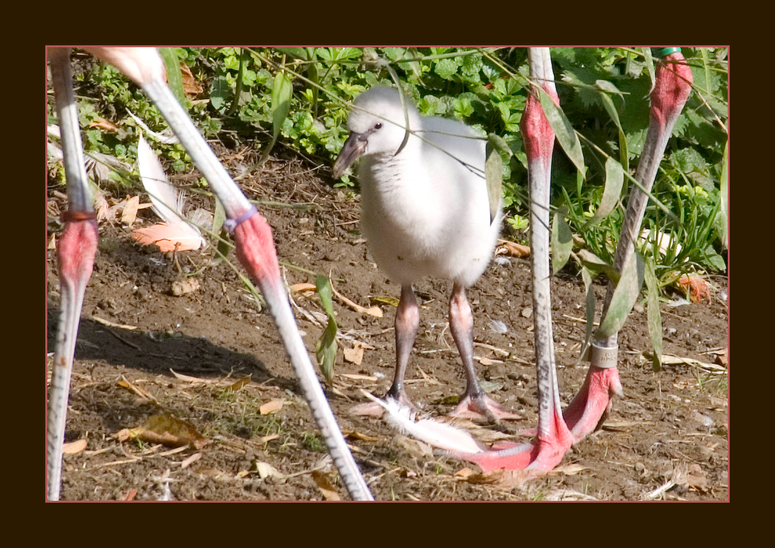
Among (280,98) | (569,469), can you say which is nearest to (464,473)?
(569,469)

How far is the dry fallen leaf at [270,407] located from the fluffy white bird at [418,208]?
418 millimetres

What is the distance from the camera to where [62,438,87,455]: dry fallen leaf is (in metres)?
2.29

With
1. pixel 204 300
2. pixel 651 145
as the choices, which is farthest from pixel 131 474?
pixel 651 145

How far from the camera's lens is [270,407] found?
2.72 meters

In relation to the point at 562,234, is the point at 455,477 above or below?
below

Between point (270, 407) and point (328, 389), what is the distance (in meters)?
0.38

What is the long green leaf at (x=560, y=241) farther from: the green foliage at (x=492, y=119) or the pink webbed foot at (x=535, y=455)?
the green foliage at (x=492, y=119)

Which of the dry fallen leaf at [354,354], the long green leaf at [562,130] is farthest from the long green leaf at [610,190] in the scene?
the dry fallen leaf at [354,354]

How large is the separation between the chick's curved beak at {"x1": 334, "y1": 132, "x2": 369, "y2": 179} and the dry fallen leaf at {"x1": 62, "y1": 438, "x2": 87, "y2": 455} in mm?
1033

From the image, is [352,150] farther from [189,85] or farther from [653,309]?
[189,85]

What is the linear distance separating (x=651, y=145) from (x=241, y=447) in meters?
1.39

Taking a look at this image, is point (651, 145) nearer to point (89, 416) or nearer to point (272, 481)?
point (272, 481)

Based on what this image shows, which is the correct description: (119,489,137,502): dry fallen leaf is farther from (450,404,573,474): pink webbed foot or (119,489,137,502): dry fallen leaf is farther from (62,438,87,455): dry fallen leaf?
(450,404,573,474): pink webbed foot

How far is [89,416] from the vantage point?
8.22 feet
